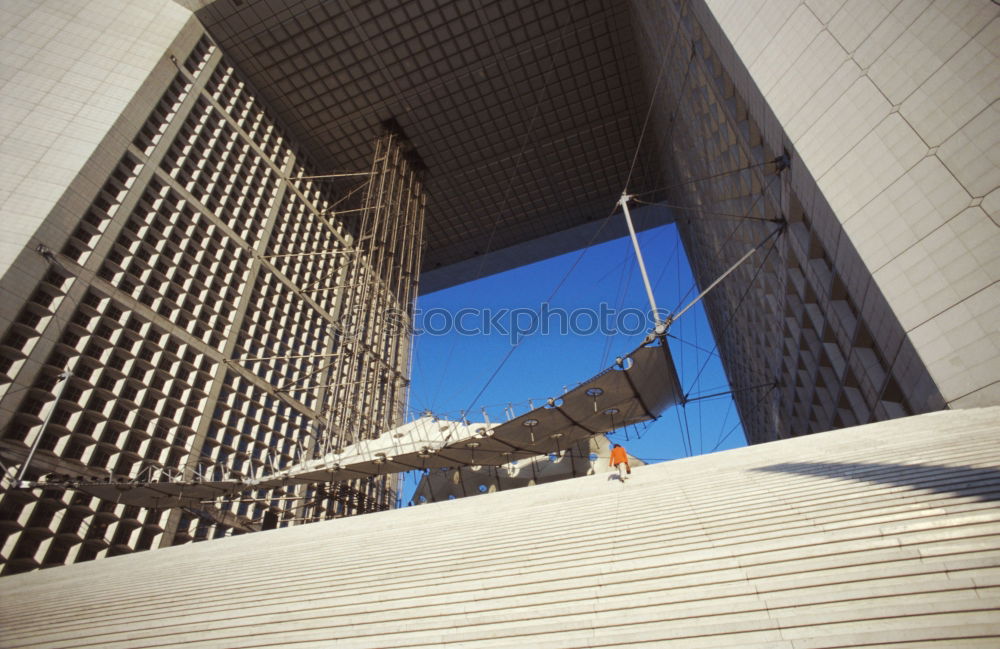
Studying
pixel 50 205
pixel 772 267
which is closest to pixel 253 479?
pixel 50 205

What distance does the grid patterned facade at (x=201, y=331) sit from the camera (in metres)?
15.6

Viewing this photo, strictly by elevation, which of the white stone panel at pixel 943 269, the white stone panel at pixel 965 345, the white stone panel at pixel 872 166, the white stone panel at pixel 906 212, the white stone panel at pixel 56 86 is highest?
the white stone panel at pixel 56 86

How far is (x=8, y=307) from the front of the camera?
47.9 feet

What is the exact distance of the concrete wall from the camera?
26.2 feet

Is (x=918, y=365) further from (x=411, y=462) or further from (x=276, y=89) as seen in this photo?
(x=276, y=89)

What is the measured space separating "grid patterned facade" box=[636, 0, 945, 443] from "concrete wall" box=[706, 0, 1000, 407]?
0.47 m

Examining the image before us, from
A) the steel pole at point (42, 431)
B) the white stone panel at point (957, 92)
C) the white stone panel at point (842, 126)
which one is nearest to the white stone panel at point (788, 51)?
the white stone panel at point (842, 126)

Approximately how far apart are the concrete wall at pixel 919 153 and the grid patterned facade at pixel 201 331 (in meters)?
17.0

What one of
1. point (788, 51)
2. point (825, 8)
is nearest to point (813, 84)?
point (788, 51)

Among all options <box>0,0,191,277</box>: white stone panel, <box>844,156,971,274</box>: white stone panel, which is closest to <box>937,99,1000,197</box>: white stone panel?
<box>844,156,971,274</box>: white stone panel

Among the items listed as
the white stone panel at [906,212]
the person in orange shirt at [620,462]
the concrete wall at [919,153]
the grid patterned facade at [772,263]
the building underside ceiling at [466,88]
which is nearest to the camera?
the concrete wall at [919,153]

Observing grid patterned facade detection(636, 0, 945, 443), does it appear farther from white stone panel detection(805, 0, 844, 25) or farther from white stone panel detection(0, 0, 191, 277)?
white stone panel detection(0, 0, 191, 277)

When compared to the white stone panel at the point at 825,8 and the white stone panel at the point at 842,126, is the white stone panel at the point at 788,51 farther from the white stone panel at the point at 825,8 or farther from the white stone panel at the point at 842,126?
the white stone panel at the point at 842,126

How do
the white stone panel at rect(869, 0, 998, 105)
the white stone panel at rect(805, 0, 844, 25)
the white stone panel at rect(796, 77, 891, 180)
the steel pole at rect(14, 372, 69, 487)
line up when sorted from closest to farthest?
1. the white stone panel at rect(869, 0, 998, 105)
2. the white stone panel at rect(796, 77, 891, 180)
3. the white stone panel at rect(805, 0, 844, 25)
4. the steel pole at rect(14, 372, 69, 487)
